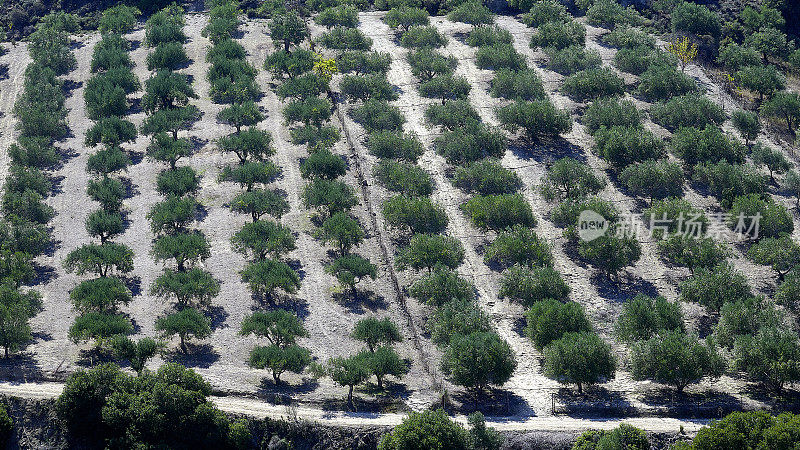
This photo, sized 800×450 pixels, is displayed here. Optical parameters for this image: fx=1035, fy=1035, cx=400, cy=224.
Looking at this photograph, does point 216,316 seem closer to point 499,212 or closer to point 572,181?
point 499,212

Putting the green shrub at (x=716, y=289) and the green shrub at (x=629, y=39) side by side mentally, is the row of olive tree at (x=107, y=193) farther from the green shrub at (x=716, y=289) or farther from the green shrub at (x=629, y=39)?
the green shrub at (x=629, y=39)

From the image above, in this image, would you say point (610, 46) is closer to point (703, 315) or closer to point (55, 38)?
point (703, 315)

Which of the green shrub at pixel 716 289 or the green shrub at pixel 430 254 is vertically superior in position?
the green shrub at pixel 430 254

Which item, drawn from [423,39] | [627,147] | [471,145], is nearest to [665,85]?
[627,147]

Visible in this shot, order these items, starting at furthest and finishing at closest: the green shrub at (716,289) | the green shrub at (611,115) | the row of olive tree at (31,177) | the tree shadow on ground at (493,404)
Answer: the green shrub at (611,115)
the green shrub at (716,289)
the row of olive tree at (31,177)
the tree shadow on ground at (493,404)

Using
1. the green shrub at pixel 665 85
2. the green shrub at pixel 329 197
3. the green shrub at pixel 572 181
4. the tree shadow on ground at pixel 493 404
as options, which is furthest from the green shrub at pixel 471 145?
the tree shadow on ground at pixel 493 404

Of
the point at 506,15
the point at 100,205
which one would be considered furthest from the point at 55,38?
the point at 506,15

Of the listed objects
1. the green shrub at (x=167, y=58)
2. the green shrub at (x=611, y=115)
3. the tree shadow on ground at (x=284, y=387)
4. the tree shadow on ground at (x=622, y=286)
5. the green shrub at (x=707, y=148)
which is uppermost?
the green shrub at (x=167, y=58)

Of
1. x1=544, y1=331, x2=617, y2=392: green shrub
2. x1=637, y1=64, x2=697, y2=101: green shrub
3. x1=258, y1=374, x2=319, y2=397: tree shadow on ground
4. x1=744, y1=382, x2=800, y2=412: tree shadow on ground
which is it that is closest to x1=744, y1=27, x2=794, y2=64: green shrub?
x1=637, y1=64, x2=697, y2=101: green shrub

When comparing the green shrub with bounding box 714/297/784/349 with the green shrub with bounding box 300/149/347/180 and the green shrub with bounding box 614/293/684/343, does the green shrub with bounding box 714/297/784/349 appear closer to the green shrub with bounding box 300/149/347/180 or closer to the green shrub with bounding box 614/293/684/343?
the green shrub with bounding box 614/293/684/343
